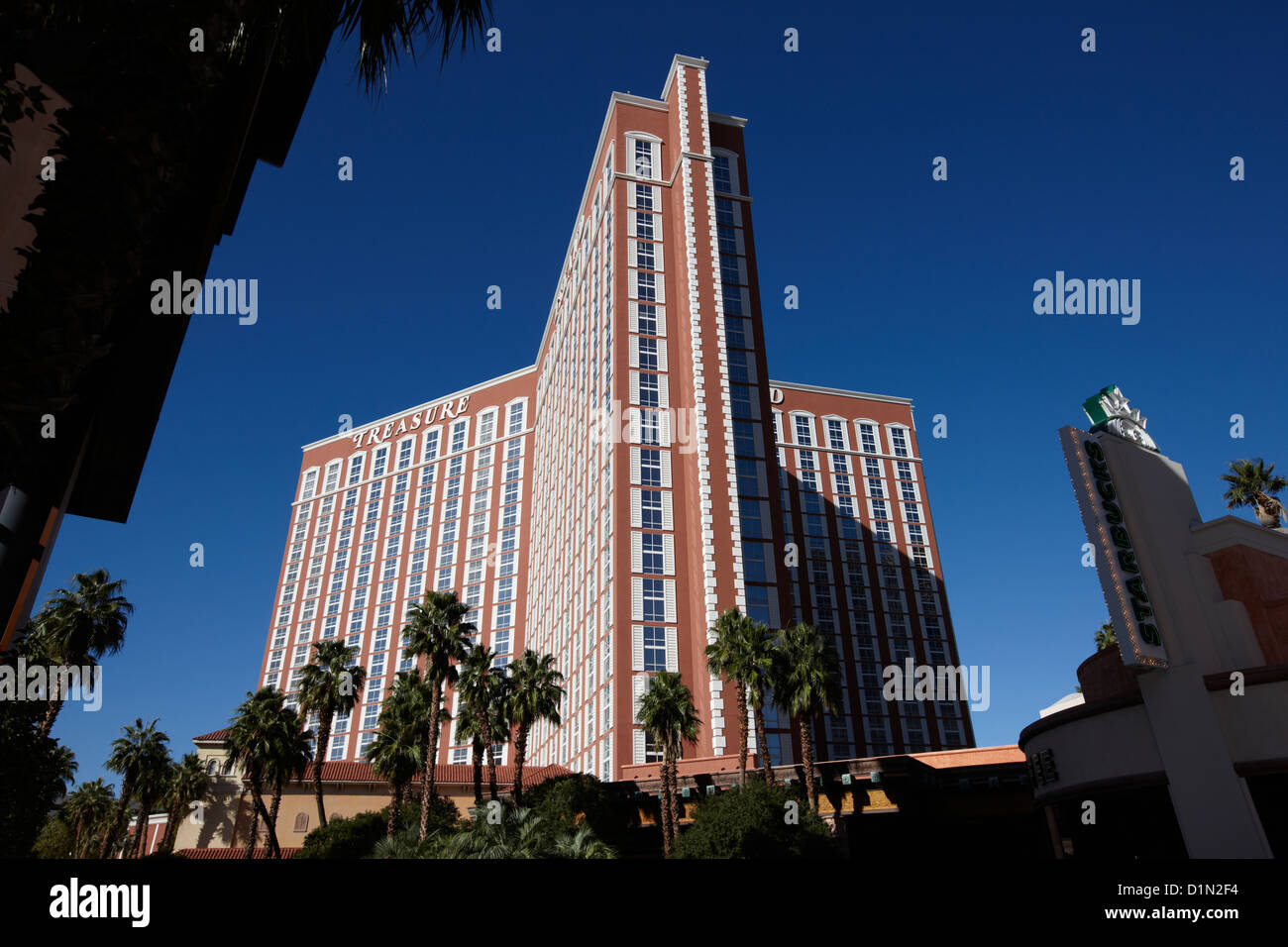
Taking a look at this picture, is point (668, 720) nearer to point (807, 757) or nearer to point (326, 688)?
point (807, 757)

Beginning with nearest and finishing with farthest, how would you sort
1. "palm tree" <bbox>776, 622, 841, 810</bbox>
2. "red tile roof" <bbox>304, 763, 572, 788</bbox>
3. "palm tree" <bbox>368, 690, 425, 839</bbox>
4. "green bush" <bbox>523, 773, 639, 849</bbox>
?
"palm tree" <bbox>776, 622, 841, 810</bbox> → "green bush" <bbox>523, 773, 639, 849</bbox> → "palm tree" <bbox>368, 690, 425, 839</bbox> → "red tile roof" <bbox>304, 763, 572, 788</bbox>

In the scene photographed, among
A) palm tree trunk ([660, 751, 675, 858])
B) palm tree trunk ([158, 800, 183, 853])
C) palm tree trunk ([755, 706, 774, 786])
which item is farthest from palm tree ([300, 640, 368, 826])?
palm tree trunk ([755, 706, 774, 786])

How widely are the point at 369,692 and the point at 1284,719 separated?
101 m

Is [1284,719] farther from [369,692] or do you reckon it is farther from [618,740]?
[369,692]

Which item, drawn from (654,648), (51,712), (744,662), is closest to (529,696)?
(654,648)

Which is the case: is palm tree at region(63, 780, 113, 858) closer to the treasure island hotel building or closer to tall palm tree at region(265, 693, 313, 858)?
the treasure island hotel building

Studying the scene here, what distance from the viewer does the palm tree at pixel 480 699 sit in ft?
155

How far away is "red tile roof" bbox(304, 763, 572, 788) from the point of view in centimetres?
6116

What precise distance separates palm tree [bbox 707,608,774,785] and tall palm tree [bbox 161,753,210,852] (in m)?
41.5

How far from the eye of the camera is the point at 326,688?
5128 centimetres

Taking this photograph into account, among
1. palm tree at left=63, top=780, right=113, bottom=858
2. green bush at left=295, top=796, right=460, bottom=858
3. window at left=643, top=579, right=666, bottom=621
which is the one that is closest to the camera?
green bush at left=295, top=796, right=460, bottom=858

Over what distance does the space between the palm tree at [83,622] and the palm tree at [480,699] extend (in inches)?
716

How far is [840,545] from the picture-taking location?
331 ft

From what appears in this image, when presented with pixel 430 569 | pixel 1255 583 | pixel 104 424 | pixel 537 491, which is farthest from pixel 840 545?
pixel 104 424
